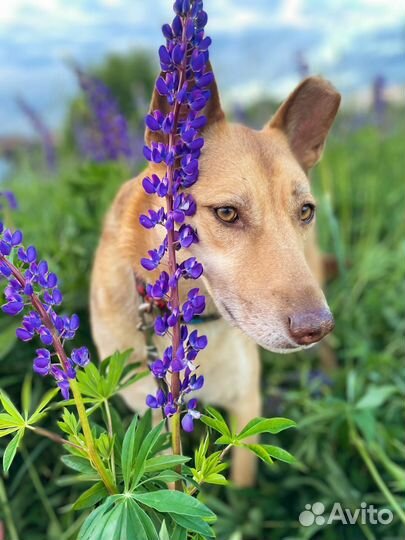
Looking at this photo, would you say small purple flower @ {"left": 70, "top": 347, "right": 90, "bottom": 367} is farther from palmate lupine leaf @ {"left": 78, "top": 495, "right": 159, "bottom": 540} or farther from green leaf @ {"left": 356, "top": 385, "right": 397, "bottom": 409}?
green leaf @ {"left": 356, "top": 385, "right": 397, "bottom": 409}

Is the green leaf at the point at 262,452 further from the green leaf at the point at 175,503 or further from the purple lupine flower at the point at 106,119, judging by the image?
the purple lupine flower at the point at 106,119

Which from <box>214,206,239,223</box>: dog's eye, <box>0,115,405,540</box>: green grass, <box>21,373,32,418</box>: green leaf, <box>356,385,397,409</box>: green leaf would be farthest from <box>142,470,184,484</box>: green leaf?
<box>356,385,397,409</box>: green leaf

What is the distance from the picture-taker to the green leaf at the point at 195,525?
1.01 metres

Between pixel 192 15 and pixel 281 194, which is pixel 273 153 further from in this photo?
pixel 192 15

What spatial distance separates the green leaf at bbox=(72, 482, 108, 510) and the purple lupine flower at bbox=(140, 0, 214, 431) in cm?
21

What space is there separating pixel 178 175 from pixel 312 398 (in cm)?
190

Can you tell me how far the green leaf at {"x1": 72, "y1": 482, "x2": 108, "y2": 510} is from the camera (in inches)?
43.5

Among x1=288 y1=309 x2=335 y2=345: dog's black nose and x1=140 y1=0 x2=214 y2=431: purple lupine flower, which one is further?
x1=288 y1=309 x2=335 y2=345: dog's black nose

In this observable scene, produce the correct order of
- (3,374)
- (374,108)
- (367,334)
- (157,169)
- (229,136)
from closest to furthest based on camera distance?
1. (157,169)
2. (229,136)
3. (3,374)
4. (367,334)
5. (374,108)

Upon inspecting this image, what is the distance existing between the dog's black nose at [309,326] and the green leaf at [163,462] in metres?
0.42

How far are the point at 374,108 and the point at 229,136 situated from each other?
3.86m

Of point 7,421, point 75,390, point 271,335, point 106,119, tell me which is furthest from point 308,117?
point 106,119

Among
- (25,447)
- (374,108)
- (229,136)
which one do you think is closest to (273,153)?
(229,136)

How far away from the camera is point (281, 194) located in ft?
5.25
